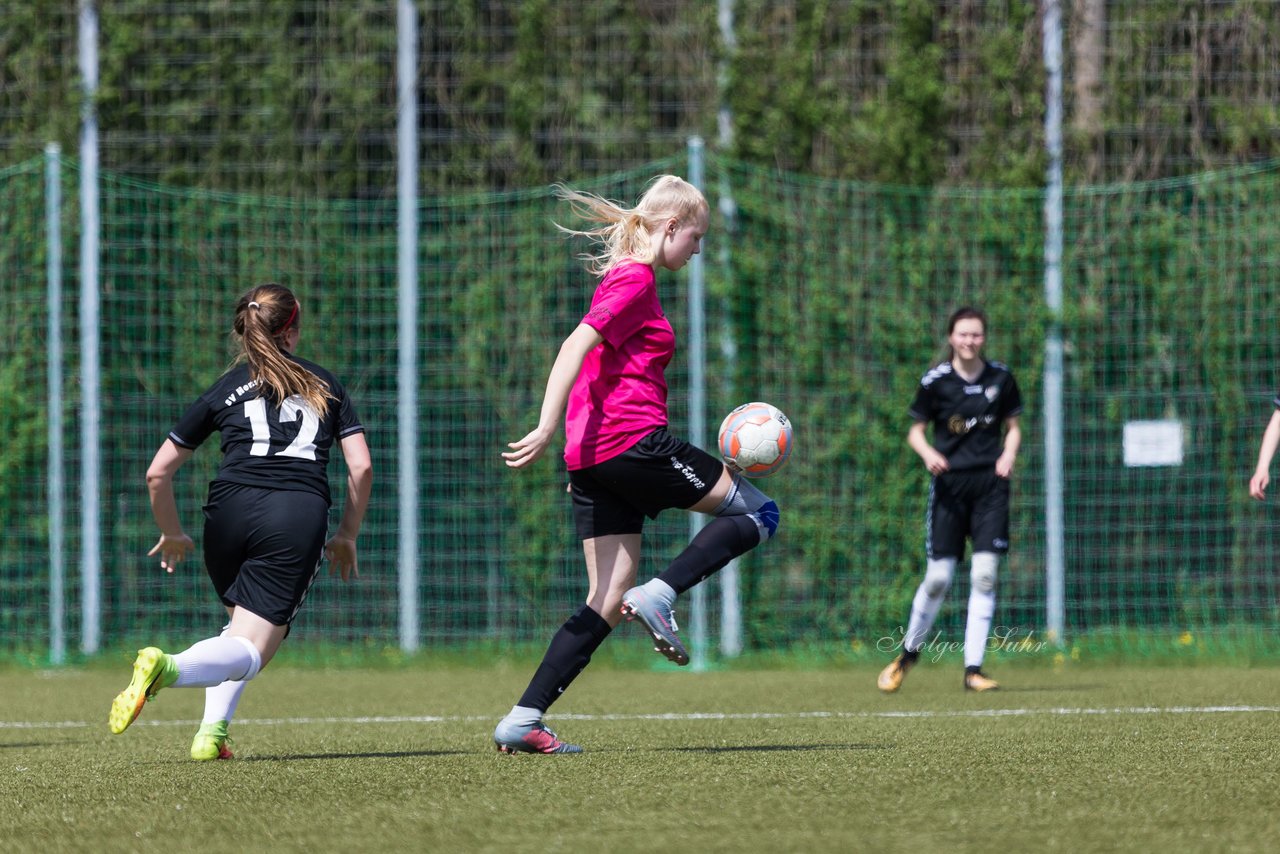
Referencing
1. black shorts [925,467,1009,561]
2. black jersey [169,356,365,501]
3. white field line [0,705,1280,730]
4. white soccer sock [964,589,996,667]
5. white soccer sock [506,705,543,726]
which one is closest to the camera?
white soccer sock [506,705,543,726]

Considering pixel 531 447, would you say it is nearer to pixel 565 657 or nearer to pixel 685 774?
pixel 565 657

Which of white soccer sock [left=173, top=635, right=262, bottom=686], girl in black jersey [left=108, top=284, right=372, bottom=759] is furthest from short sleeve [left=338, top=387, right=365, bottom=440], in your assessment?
white soccer sock [left=173, top=635, right=262, bottom=686]

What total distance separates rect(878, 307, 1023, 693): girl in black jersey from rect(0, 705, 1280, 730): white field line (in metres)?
1.25

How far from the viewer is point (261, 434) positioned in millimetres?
5234

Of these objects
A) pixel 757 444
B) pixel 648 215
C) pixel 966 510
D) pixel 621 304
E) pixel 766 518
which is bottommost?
pixel 966 510

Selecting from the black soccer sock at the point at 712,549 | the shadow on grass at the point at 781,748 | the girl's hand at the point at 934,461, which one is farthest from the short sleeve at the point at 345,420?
the girl's hand at the point at 934,461

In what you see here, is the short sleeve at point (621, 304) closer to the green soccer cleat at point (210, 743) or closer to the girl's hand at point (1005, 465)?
the green soccer cleat at point (210, 743)

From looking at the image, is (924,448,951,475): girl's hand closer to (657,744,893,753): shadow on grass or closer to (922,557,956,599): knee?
(922,557,956,599): knee

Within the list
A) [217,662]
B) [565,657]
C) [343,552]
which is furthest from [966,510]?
[217,662]

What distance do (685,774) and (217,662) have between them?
4.70 ft

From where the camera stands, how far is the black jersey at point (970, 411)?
8.06 metres

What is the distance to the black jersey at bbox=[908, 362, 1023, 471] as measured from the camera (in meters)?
8.06

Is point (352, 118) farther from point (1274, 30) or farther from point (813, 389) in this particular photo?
point (1274, 30)

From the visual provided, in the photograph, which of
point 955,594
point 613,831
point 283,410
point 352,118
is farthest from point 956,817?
point 352,118
